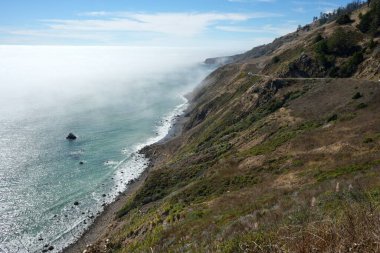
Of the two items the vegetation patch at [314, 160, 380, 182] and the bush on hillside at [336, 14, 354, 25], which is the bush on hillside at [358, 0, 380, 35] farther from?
the vegetation patch at [314, 160, 380, 182]

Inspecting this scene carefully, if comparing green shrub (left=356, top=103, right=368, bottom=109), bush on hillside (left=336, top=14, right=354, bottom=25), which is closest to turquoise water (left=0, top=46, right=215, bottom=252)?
green shrub (left=356, top=103, right=368, bottom=109)

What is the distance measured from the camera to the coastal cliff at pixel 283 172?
29.3 ft

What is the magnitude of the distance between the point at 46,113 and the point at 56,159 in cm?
6715

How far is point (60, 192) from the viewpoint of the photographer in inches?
2611

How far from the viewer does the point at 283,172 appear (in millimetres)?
36812

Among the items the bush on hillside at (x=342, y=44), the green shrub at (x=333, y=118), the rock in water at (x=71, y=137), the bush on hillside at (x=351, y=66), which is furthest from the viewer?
the rock in water at (x=71, y=137)

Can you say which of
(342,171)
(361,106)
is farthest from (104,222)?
(361,106)

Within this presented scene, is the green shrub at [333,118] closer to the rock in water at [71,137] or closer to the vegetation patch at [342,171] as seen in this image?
the vegetation patch at [342,171]

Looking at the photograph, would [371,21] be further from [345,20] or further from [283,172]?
[283,172]

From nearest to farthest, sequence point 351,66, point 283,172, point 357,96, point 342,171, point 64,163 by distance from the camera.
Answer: point 342,171, point 283,172, point 357,96, point 351,66, point 64,163

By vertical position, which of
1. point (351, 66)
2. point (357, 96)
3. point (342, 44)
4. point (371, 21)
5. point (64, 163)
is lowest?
point (64, 163)

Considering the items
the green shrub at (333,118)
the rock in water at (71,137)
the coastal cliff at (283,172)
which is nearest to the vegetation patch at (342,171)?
the coastal cliff at (283,172)

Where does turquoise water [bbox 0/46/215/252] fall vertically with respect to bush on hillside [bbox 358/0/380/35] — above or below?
below

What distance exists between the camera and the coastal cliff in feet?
29.3
